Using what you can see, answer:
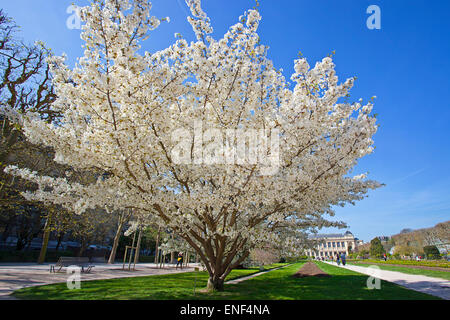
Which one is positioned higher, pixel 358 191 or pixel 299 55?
pixel 299 55

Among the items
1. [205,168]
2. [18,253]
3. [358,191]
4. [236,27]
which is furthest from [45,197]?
[18,253]

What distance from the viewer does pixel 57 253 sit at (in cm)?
3036

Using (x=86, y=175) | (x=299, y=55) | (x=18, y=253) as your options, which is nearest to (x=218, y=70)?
(x=299, y=55)

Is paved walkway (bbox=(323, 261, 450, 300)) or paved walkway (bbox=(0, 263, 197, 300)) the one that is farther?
paved walkway (bbox=(323, 261, 450, 300))

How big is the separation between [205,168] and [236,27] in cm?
431

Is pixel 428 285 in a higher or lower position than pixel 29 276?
higher

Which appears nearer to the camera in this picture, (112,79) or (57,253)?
(112,79)

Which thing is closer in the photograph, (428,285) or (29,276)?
(428,285)

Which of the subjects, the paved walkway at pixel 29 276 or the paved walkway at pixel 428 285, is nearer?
the paved walkway at pixel 29 276

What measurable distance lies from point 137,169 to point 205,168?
2.35m
